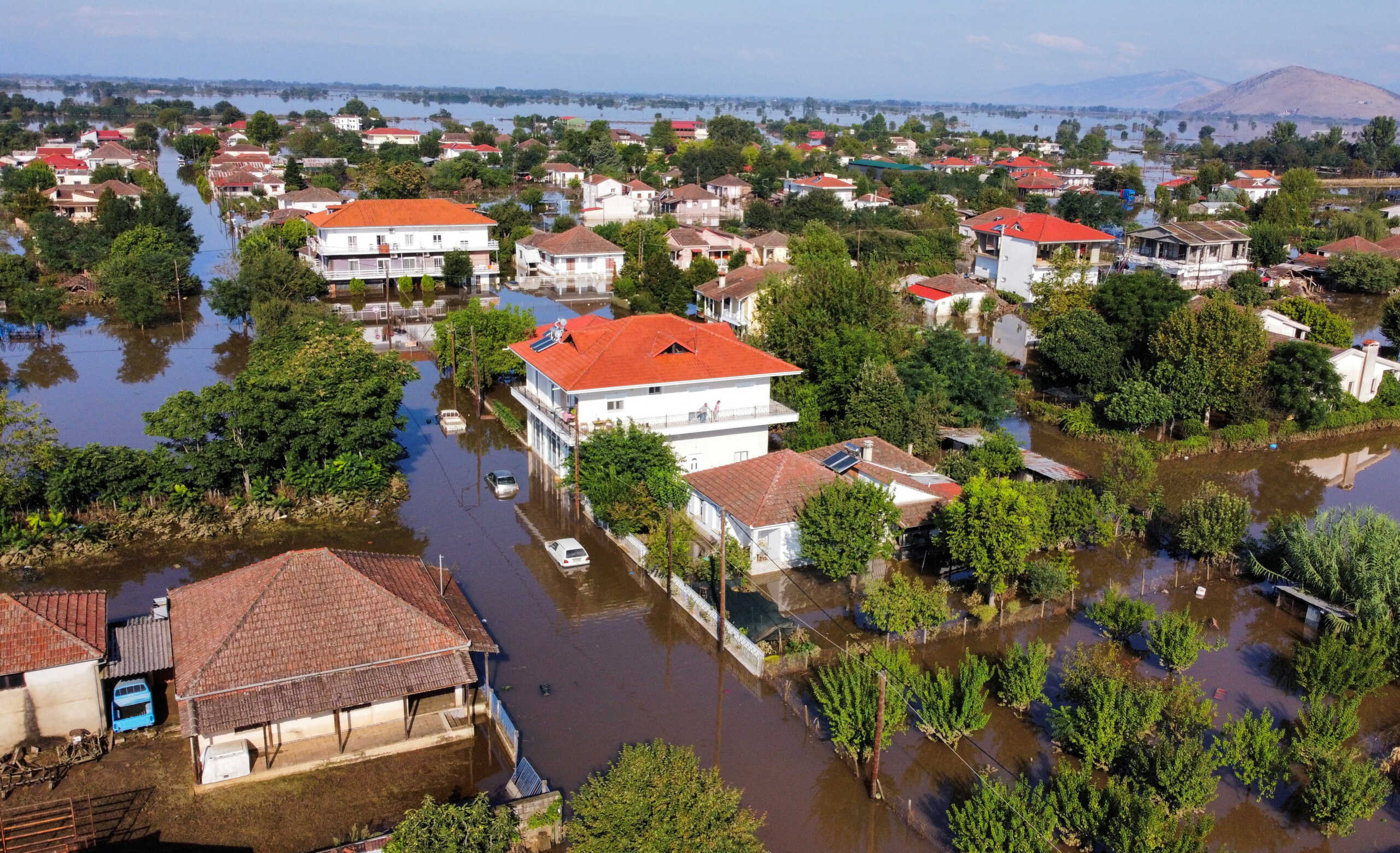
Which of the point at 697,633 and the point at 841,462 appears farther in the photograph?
the point at 841,462

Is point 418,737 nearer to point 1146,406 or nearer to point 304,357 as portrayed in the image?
point 304,357

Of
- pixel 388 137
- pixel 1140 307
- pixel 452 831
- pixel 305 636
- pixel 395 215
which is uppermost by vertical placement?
pixel 388 137

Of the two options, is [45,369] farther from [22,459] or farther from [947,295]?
[947,295]

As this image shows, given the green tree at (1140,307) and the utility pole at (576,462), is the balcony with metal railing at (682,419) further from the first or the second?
the green tree at (1140,307)

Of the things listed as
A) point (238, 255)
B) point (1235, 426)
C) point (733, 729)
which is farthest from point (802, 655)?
point (238, 255)

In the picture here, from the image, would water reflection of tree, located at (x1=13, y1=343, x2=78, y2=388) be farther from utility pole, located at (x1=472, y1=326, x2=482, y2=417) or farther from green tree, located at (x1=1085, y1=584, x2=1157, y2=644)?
green tree, located at (x1=1085, y1=584, x2=1157, y2=644)

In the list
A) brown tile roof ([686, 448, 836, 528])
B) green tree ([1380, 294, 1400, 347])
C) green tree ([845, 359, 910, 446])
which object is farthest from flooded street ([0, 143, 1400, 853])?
green tree ([1380, 294, 1400, 347])

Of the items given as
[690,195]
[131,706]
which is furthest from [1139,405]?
[690,195]
